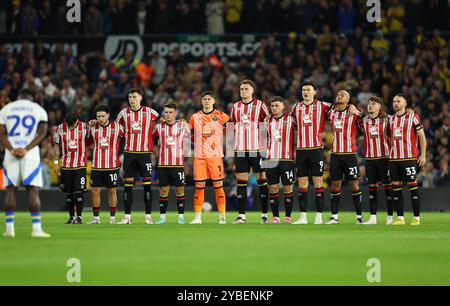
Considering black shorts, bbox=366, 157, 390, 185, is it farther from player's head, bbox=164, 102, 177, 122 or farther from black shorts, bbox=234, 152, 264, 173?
player's head, bbox=164, 102, 177, 122

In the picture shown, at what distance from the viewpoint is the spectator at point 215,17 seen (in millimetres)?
31766

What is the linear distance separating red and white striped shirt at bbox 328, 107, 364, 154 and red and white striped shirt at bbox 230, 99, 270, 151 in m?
1.35

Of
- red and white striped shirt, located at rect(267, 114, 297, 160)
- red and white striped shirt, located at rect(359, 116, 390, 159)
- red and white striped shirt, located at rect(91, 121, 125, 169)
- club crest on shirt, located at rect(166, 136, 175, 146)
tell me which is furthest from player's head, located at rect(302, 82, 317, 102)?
red and white striped shirt, located at rect(91, 121, 125, 169)

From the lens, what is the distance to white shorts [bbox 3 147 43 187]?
15.0 meters

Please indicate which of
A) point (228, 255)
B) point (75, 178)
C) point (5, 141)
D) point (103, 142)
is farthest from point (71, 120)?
point (228, 255)

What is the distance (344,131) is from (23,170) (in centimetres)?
677

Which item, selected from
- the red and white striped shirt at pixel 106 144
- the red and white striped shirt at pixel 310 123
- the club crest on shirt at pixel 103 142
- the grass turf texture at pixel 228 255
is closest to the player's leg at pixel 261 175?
the red and white striped shirt at pixel 310 123

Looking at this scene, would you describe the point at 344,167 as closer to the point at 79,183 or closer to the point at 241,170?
the point at 241,170

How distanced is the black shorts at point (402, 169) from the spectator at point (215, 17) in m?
13.8

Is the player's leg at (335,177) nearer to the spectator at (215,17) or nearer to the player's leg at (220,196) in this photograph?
the player's leg at (220,196)

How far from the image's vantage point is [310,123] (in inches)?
755

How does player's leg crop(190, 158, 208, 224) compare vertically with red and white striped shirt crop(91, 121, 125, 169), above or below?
below

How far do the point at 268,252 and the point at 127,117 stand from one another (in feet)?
24.6
